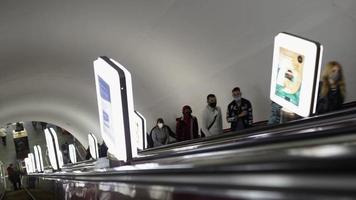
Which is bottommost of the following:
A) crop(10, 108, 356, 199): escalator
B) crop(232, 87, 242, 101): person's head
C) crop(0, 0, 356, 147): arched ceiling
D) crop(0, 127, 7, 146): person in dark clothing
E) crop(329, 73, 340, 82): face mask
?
crop(10, 108, 356, 199): escalator

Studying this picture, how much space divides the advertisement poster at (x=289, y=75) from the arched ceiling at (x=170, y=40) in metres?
3.02

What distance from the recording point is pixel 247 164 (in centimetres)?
106

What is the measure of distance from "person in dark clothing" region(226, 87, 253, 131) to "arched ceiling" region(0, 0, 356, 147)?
50.8 inches

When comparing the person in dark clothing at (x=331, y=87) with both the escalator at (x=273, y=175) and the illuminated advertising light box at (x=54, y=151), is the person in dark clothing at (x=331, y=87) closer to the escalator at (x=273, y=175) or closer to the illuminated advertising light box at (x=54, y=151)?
the escalator at (x=273, y=175)

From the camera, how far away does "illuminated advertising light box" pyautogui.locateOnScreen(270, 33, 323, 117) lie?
3.89 m

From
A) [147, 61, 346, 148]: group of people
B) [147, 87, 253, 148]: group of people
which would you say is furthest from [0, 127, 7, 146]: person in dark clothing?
[147, 87, 253, 148]: group of people

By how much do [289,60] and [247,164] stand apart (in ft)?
10.7

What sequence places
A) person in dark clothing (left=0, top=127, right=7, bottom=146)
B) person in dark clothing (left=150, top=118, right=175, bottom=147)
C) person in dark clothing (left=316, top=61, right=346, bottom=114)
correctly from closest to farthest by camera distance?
person in dark clothing (left=316, top=61, right=346, bottom=114) → person in dark clothing (left=150, top=118, right=175, bottom=147) → person in dark clothing (left=0, top=127, right=7, bottom=146)

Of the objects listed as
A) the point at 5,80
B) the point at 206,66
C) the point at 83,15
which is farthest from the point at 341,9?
the point at 5,80

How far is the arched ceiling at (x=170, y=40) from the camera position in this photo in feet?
25.0

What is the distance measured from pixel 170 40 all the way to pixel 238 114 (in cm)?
271

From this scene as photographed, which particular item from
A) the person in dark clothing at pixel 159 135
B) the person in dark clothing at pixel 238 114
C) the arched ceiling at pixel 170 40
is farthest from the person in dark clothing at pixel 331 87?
the person in dark clothing at pixel 159 135

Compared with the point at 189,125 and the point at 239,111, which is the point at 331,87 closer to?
the point at 239,111

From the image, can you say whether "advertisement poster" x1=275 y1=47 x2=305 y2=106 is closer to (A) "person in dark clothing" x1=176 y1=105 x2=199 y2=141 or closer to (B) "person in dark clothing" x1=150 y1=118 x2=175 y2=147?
(A) "person in dark clothing" x1=176 y1=105 x2=199 y2=141
